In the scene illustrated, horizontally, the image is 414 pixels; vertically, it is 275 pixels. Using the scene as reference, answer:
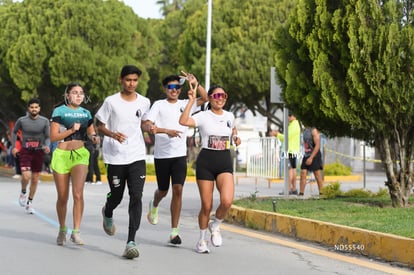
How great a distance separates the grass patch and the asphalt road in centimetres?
65

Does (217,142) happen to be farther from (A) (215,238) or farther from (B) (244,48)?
(B) (244,48)

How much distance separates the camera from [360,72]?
44.3 feet

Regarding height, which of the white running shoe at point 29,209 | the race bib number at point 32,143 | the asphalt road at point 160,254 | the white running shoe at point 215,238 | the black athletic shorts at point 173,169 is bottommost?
the asphalt road at point 160,254

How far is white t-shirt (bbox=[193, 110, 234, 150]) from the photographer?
10070 millimetres

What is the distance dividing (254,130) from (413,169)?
5688cm

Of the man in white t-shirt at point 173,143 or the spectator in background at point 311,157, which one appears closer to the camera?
the man in white t-shirt at point 173,143

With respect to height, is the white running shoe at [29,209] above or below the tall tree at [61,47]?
below

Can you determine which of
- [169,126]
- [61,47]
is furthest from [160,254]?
[61,47]

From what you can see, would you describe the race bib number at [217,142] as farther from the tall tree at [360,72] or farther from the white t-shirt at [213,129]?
the tall tree at [360,72]

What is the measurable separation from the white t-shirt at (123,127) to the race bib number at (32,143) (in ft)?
17.8

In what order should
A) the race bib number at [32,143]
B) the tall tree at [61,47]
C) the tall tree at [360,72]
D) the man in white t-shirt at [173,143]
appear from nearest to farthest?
1. the man in white t-shirt at [173,143]
2. the tall tree at [360,72]
3. the race bib number at [32,143]
4. the tall tree at [61,47]

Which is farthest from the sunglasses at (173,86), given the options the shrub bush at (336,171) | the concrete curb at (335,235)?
the shrub bush at (336,171)

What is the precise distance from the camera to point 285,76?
14555mm

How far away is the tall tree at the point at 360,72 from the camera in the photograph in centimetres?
1335
